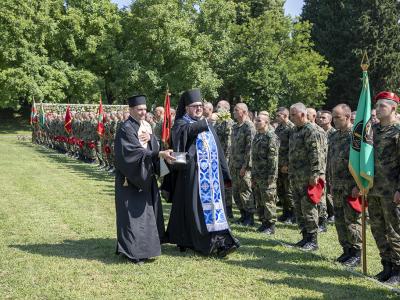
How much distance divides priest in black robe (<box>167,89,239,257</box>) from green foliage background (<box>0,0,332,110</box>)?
3101 cm

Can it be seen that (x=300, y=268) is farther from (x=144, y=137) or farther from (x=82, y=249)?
(x=82, y=249)

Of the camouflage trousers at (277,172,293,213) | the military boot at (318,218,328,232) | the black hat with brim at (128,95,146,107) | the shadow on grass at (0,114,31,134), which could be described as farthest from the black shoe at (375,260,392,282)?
the shadow on grass at (0,114,31,134)

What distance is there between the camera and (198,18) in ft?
140

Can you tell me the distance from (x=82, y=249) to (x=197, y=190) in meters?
1.93

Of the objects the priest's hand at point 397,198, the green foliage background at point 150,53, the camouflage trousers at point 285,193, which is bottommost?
the camouflage trousers at point 285,193

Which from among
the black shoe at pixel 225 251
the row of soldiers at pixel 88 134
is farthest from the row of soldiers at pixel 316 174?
the row of soldiers at pixel 88 134

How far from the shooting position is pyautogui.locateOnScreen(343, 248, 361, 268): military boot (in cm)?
689

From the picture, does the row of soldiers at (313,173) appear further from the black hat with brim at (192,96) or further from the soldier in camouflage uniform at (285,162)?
the black hat with brim at (192,96)

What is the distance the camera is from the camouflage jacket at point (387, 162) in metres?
5.91

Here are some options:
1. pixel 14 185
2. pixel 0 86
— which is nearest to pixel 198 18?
pixel 0 86

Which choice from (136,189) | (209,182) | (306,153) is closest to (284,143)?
(306,153)

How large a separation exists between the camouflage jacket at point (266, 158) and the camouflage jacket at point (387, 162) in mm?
2848

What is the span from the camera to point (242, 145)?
9.57m

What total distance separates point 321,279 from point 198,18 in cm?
3847
